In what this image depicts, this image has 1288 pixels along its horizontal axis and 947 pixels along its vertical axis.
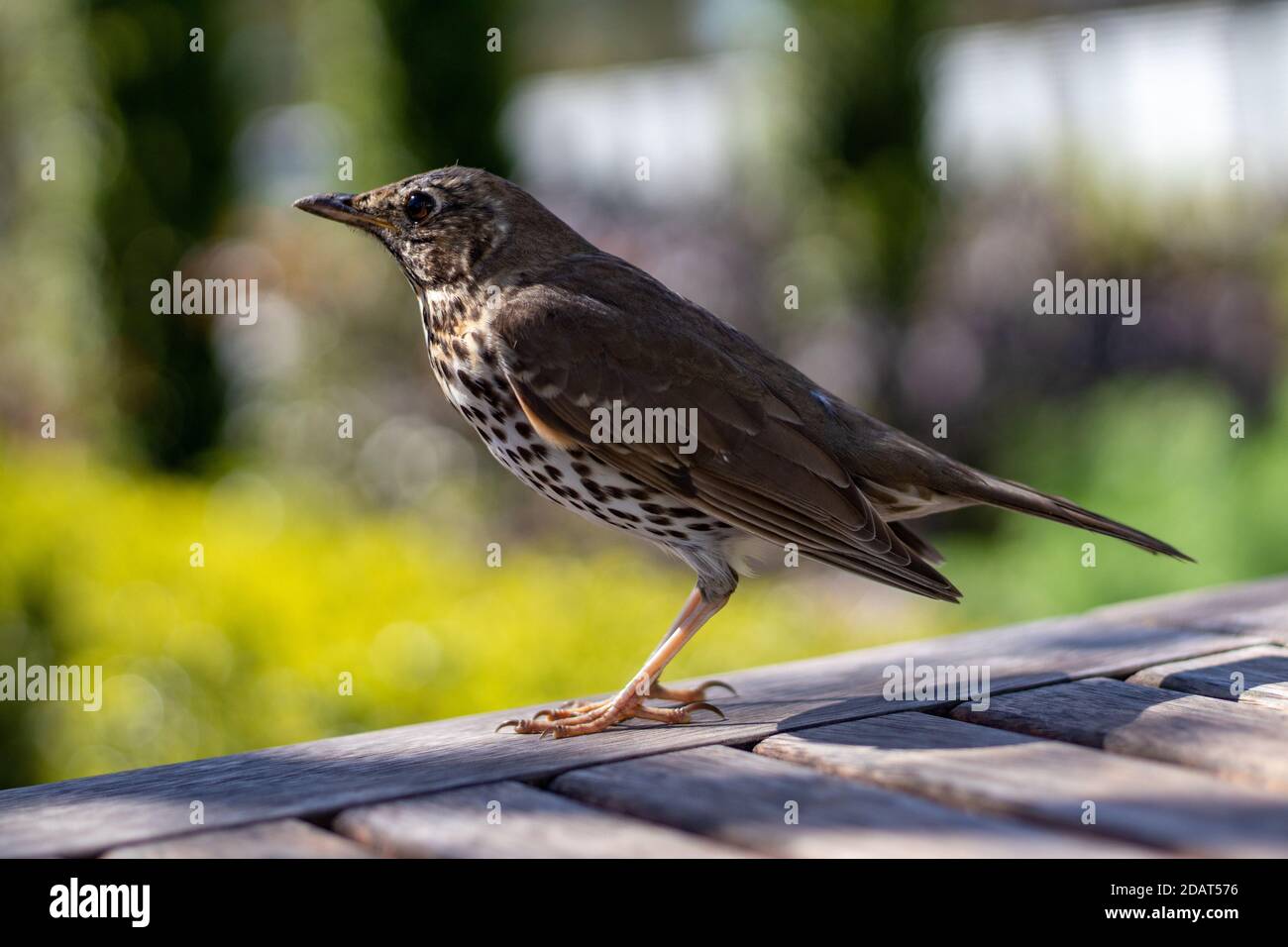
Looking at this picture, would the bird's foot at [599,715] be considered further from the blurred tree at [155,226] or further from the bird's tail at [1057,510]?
the blurred tree at [155,226]

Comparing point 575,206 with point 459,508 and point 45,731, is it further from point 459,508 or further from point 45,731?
point 45,731

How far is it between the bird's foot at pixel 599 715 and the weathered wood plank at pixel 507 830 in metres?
0.53

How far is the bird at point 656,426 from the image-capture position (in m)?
2.77

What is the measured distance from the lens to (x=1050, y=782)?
1.74m

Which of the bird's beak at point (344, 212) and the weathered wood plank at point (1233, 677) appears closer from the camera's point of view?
the weathered wood plank at point (1233, 677)

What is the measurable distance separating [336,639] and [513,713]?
282cm

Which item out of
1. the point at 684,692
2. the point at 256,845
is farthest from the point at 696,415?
the point at 256,845

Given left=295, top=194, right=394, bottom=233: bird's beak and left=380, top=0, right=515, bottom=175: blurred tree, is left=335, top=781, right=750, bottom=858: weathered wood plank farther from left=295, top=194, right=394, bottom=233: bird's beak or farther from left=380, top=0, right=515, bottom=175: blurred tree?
left=380, top=0, right=515, bottom=175: blurred tree

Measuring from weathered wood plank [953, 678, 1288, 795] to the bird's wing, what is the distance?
0.46 m

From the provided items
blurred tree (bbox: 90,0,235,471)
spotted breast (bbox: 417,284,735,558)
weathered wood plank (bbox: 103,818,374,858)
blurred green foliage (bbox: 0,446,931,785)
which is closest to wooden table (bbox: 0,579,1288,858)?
weathered wood plank (bbox: 103,818,374,858)

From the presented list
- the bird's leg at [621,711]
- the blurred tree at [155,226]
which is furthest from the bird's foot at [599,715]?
the blurred tree at [155,226]
